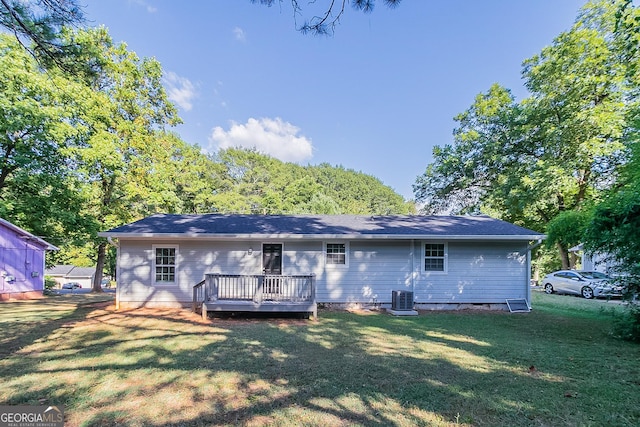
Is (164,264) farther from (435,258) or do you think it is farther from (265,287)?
(435,258)

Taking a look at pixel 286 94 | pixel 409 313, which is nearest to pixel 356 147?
pixel 286 94

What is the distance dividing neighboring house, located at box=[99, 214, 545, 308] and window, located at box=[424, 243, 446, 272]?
0.03 meters

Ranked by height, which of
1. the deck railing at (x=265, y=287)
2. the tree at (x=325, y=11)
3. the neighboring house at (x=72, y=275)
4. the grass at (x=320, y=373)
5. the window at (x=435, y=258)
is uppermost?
the tree at (x=325, y=11)

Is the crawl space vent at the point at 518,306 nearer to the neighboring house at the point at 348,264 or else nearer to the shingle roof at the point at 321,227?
the neighboring house at the point at 348,264

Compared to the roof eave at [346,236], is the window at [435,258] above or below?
below

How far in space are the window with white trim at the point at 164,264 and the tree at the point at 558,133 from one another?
54.3 feet

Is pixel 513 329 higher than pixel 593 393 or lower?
lower

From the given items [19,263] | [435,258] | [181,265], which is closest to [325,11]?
[435,258]

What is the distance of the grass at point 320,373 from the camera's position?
126 inches

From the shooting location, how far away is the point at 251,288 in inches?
349

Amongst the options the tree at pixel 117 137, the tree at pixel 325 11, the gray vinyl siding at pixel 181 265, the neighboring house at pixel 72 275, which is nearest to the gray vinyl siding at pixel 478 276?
the gray vinyl siding at pixel 181 265

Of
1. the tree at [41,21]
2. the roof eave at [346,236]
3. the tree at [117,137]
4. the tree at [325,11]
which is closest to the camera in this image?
the tree at [41,21]

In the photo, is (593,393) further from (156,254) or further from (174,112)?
(174,112)

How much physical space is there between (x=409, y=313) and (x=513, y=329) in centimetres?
267
